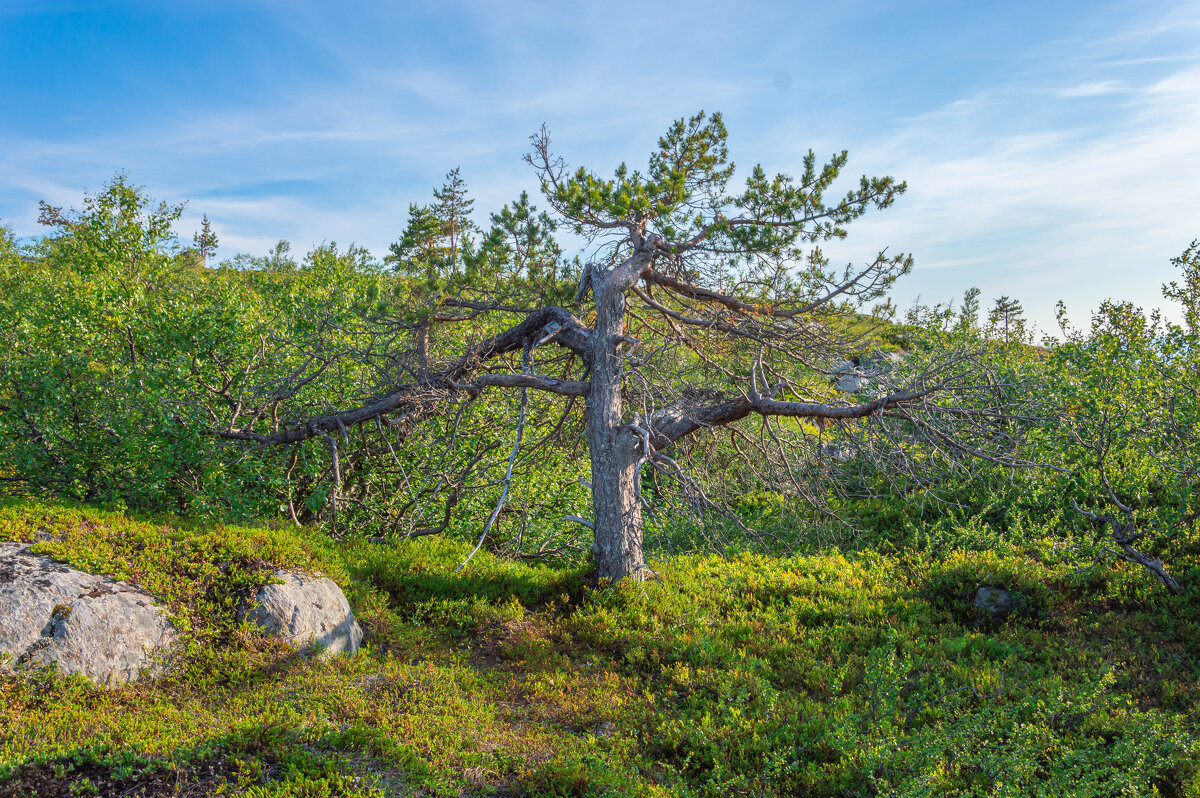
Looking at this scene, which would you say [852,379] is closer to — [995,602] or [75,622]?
[995,602]

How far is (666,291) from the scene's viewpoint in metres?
10.1

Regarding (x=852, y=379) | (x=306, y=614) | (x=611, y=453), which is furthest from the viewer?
(x=852, y=379)

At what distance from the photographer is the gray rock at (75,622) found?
17.8ft

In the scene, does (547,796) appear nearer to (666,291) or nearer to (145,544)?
(145,544)

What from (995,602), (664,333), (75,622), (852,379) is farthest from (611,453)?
(75,622)

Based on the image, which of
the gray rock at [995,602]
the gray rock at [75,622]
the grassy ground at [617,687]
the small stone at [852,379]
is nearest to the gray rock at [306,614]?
the grassy ground at [617,687]

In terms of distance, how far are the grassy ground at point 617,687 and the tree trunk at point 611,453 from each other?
20.0 inches

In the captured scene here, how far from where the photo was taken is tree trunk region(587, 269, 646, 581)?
862cm

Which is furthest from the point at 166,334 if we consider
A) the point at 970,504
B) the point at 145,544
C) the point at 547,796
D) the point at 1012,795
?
the point at 970,504

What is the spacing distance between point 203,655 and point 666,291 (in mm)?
7658

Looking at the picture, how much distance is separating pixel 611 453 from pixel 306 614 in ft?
13.6

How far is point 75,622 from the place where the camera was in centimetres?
561

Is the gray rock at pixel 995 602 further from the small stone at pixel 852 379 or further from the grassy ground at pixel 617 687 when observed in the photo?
the small stone at pixel 852 379

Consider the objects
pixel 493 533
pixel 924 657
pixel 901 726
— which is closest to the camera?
pixel 901 726
